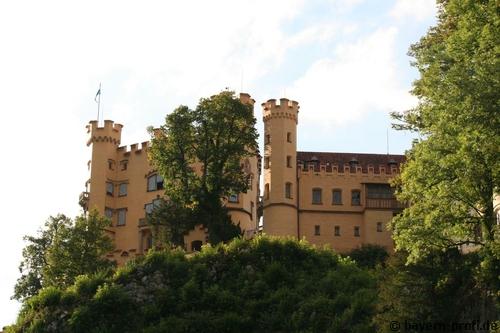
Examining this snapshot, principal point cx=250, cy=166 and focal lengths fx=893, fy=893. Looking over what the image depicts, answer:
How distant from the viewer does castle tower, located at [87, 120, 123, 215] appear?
80000mm

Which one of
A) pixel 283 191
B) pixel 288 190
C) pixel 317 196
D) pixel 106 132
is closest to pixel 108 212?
pixel 106 132

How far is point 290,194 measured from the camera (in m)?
79.6

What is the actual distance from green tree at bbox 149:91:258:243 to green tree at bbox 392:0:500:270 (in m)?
27.3

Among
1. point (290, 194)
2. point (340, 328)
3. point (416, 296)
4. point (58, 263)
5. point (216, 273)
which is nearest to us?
point (416, 296)

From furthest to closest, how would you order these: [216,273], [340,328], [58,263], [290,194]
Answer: [290,194] → [58,263] → [216,273] → [340,328]

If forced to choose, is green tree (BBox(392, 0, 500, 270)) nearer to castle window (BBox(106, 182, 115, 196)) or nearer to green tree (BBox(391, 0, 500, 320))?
green tree (BBox(391, 0, 500, 320))

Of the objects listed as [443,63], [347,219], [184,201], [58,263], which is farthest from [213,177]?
[443,63]

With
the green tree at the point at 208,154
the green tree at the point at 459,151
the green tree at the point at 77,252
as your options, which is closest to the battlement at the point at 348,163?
the green tree at the point at 208,154

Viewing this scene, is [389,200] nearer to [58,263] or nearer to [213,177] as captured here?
[213,177]

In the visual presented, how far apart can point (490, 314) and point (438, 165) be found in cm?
647

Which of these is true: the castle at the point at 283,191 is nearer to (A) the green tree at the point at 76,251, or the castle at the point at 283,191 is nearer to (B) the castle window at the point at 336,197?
(B) the castle window at the point at 336,197

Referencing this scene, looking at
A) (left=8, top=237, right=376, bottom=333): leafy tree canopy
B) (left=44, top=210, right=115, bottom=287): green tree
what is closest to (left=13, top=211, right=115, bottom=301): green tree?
(left=44, top=210, right=115, bottom=287): green tree

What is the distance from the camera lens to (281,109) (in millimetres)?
81438

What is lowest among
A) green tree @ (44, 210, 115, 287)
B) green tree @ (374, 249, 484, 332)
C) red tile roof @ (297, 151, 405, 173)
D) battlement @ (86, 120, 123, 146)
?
green tree @ (374, 249, 484, 332)
